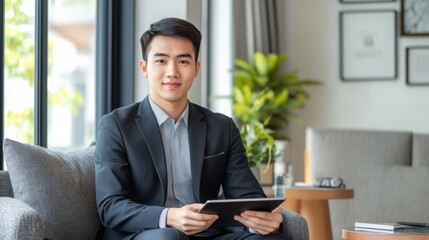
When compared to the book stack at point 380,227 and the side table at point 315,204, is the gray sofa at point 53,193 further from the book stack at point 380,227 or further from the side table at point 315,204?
the side table at point 315,204

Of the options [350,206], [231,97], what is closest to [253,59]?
[231,97]

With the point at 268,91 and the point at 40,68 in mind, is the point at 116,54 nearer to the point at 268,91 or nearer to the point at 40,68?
the point at 40,68

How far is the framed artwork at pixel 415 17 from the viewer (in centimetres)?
781

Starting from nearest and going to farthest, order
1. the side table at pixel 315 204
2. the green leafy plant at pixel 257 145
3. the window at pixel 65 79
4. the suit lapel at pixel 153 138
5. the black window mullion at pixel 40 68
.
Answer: the suit lapel at pixel 153 138 < the black window mullion at pixel 40 68 < the side table at pixel 315 204 < the green leafy plant at pixel 257 145 < the window at pixel 65 79

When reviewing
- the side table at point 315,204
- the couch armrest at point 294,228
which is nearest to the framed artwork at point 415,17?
the side table at point 315,204

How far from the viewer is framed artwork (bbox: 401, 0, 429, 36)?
7809mm

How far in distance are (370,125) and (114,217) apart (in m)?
5.50

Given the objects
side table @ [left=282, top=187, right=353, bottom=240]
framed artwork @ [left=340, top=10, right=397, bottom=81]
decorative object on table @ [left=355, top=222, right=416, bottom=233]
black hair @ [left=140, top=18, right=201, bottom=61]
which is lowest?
side table @ [left=282, top=187, right=353, bottom=240]

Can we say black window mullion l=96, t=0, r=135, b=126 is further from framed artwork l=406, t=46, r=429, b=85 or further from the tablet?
framed artwork l=406, t=46, r=429, b=85

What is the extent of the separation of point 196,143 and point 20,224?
76 centimetres

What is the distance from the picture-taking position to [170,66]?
2.93 m

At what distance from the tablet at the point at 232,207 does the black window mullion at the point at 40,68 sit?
1483 mm

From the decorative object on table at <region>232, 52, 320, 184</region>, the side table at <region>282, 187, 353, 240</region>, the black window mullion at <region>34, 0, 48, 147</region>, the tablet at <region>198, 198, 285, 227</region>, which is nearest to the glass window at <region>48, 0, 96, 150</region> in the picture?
the decorative object on table at <region>232, 52, 320, 184</region>

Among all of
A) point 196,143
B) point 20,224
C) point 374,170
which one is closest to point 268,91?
point 374,170
